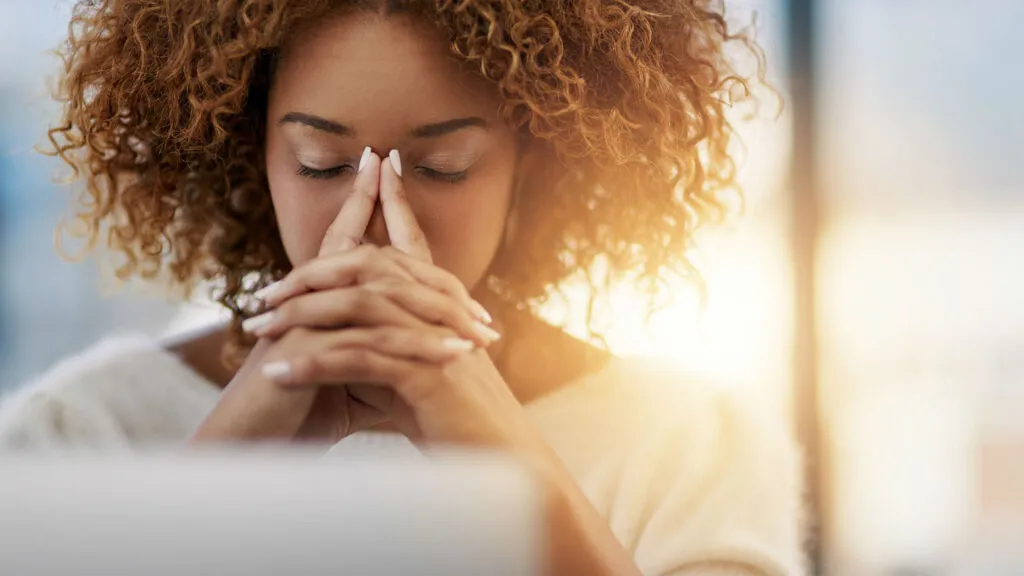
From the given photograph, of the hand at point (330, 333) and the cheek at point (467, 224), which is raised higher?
the cheek at point (467, 224)

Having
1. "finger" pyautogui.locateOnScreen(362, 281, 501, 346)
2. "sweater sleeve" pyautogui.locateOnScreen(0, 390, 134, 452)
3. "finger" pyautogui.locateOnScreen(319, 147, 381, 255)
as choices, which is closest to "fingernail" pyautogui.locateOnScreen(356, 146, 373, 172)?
"finger" pyautogui.locateOnScreen(319, 147, 381, 255)

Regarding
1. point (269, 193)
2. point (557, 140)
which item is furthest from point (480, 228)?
point (269, 193)

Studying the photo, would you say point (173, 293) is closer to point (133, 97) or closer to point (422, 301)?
point (133, 97)

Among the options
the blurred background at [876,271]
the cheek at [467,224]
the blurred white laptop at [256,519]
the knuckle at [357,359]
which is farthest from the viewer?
the blurred background at [876,271]

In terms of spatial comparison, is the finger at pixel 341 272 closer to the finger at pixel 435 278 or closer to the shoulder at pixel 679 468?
the finger at pixel 435 278

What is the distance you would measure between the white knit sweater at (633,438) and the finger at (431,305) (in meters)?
0.15

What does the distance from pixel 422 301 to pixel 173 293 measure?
0.38 m

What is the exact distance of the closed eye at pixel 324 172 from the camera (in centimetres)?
86

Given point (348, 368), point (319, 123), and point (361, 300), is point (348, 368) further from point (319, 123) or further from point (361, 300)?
point (319, 123)

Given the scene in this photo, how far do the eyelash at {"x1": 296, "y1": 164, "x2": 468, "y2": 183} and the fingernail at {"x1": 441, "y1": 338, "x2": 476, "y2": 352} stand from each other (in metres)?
0.16

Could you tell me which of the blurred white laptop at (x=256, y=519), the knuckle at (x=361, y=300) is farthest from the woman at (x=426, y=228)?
the blurred white laptop at (x=256, y=519)

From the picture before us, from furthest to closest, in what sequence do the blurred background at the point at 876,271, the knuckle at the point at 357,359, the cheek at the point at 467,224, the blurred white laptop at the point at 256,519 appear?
the blurred background at the point at 876,271, the cheek at the point at 467,224, the knuckle at the point at 357,359, the blurred white laptop at the point at 256,519

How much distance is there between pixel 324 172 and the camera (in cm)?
86

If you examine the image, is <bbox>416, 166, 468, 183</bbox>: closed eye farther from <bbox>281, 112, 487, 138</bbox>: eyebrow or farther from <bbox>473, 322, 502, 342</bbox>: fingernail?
<bbox>473, 322, 502, 342</bbox>: fingernail
